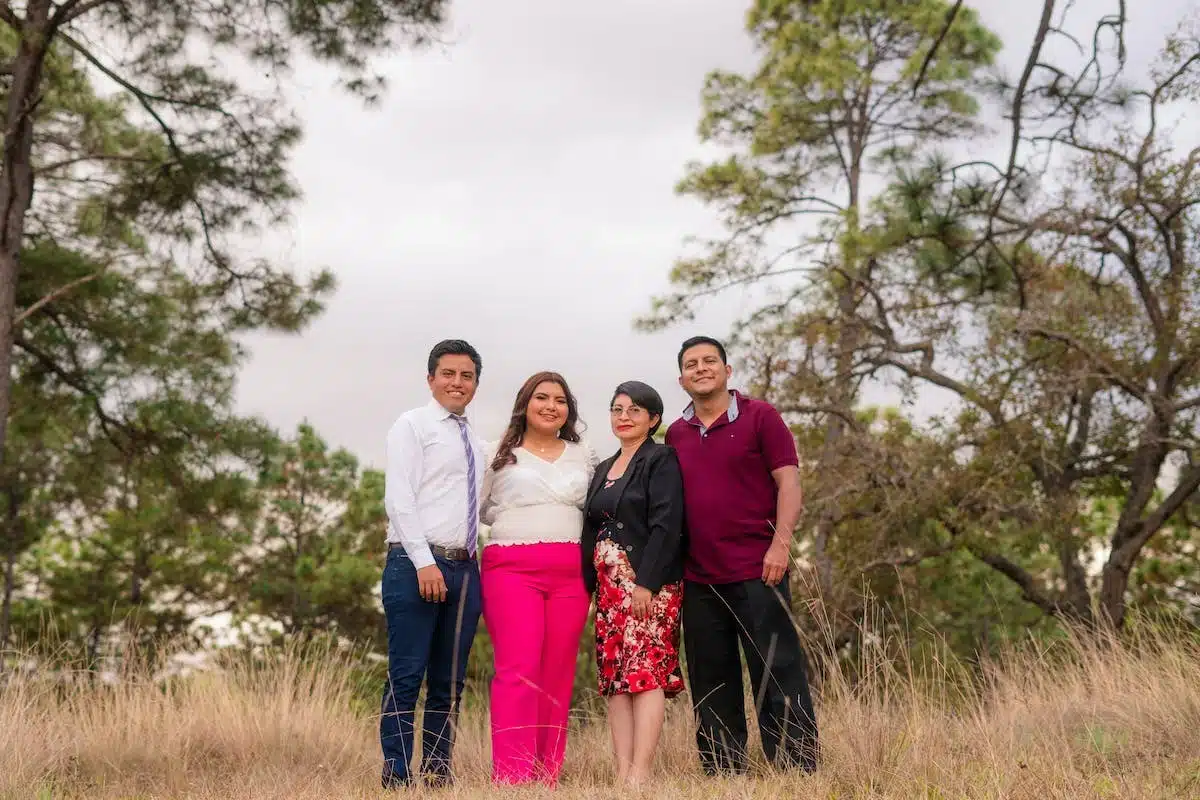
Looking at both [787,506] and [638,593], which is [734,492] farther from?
[638,593]

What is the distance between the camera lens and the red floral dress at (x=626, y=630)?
15.4ft

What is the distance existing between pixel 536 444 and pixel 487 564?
1.79 ft

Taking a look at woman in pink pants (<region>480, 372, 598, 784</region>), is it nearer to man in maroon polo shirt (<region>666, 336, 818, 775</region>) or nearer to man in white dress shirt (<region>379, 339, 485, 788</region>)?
man in white dress shirt (<region>379, 339, 485, 788</region>)

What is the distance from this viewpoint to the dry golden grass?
409 centimetres

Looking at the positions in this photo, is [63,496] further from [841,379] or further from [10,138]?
[841,379]

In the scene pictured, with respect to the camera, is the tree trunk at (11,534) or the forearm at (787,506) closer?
the forearm at (787,506)

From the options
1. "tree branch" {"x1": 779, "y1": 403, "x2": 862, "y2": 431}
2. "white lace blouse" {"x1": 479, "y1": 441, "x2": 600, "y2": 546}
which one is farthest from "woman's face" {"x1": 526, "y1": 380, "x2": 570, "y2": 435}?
"tree branch" {"x1": 779, "y1": 403, "x2": 862, "y2": 431}

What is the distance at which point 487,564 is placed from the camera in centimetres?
498

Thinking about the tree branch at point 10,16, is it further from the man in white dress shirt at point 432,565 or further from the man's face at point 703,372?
the man's face at point 703,372

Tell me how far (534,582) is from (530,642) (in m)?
0.24

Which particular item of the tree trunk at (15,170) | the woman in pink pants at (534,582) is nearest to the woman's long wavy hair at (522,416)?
the woman in pink pants at (534,582)

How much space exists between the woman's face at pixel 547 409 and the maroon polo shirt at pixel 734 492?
1.88ft

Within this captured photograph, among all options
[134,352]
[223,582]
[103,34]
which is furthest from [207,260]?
[223,582]

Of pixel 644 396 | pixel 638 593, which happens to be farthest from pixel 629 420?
pixel 638 593
